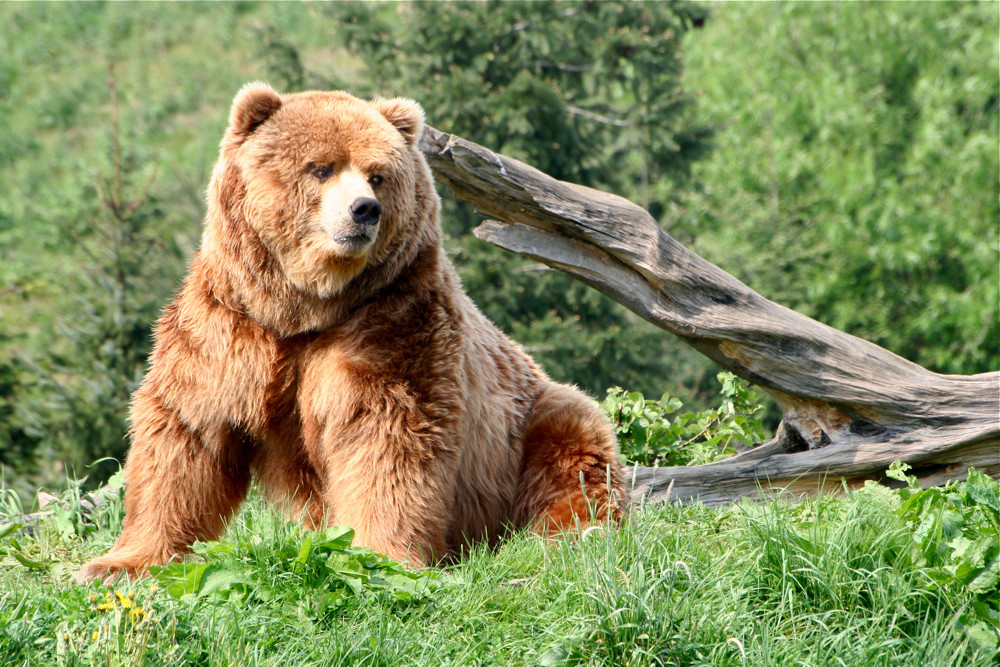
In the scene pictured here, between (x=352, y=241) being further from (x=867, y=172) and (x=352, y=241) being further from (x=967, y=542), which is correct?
(x=867, y=172)

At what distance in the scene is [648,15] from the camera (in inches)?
561

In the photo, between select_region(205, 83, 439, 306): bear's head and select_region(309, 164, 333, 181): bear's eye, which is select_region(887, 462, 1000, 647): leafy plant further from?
select_region(309, 164, 333, 181): bear's eye

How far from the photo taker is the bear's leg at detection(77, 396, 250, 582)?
361cm

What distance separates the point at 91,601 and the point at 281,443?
1.14m

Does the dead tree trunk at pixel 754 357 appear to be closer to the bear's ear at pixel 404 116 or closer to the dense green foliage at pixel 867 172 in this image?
the bear's ear at pixel 404 116

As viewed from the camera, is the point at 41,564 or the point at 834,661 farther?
the point at 41,564

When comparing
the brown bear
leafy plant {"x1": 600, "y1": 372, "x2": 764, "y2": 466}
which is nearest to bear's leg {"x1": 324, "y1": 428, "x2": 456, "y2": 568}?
the brown bear

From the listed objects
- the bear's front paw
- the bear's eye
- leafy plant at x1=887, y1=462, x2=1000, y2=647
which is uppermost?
the bear's eye

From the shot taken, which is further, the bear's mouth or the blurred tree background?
the blurred tree background

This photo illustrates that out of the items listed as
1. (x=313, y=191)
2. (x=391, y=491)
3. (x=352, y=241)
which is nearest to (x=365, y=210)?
(x=352, y=241)

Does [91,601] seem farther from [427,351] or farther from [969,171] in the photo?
[969,171]

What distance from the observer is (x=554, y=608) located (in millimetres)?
2936

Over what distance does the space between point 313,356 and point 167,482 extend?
0.75 metres

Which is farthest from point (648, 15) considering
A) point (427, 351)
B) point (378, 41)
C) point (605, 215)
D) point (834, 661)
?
point (834, 661)
